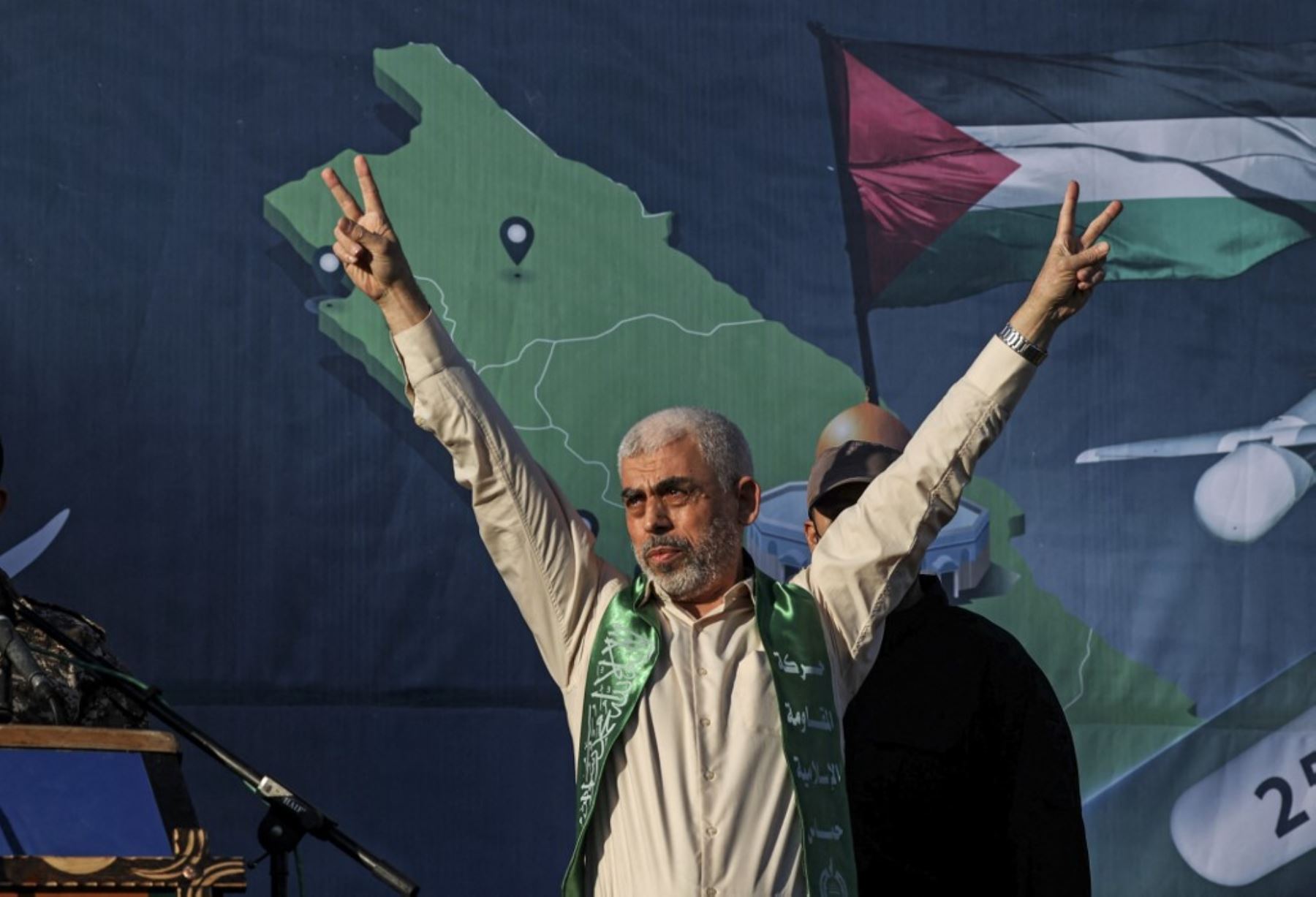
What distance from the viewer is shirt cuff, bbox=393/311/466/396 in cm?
238

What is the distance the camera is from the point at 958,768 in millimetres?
2930

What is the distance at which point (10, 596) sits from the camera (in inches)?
115

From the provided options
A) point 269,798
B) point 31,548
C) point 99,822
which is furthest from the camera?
point 31,548

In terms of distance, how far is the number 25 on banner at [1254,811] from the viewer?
3.88 m

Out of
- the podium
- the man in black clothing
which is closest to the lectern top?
the podium

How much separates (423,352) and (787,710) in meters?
0.60

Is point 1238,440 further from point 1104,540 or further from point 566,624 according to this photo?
point 566,624

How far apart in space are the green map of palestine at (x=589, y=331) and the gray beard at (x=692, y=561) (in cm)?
134

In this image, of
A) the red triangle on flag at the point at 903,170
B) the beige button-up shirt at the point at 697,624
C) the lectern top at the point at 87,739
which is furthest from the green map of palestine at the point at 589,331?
the lectern top at the point at 87,739

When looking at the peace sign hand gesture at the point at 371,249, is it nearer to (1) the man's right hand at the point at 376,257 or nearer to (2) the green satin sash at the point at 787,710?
(1) the man's right hand at the point at 376,257

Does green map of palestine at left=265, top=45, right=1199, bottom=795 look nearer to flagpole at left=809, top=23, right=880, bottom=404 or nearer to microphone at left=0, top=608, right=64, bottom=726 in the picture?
flagpole at left=809, top=23, right=880, bottom=404

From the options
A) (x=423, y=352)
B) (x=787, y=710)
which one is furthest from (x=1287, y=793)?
(x=423, y=352)

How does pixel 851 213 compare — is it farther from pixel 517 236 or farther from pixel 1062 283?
pixel 1062 283

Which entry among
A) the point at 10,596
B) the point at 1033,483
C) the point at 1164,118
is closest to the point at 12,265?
the point at 10,596
